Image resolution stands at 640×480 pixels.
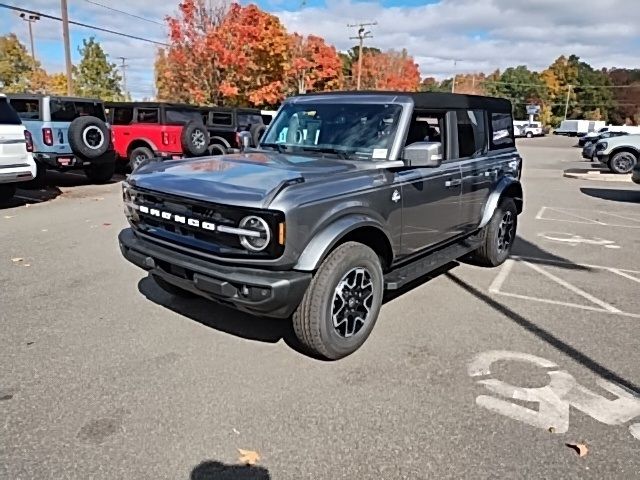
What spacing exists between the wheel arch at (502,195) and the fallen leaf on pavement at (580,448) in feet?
9.94

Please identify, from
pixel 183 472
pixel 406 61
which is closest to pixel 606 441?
pixel 183 472

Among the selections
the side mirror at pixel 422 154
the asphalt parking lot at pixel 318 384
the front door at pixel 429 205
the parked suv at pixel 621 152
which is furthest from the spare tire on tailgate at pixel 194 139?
the parked suv at pixel 621 152

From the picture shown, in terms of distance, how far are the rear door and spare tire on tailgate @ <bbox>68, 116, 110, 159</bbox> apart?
2.22 meters

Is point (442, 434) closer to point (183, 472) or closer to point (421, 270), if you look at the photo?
point (183, 472)

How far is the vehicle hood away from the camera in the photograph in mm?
3136

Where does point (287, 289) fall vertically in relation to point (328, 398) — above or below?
above

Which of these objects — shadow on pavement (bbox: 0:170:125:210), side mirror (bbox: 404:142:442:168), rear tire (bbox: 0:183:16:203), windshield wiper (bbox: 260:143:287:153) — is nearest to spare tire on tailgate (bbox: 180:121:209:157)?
shadow on pavement (bbox: 0:170:125:210)

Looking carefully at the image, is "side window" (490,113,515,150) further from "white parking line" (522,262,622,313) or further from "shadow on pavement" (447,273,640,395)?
"shadow on pavement" (447,273,640,395)

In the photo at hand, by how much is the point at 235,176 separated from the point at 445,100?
7.80 feet

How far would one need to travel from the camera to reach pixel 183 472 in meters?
2.44

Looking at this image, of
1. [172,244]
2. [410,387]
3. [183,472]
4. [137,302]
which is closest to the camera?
[183,472]

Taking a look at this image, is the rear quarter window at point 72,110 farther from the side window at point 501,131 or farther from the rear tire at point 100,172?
the side window at point 501,131

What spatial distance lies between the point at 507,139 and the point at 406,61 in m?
62.9

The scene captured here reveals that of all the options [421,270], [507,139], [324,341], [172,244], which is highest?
[507,139]
